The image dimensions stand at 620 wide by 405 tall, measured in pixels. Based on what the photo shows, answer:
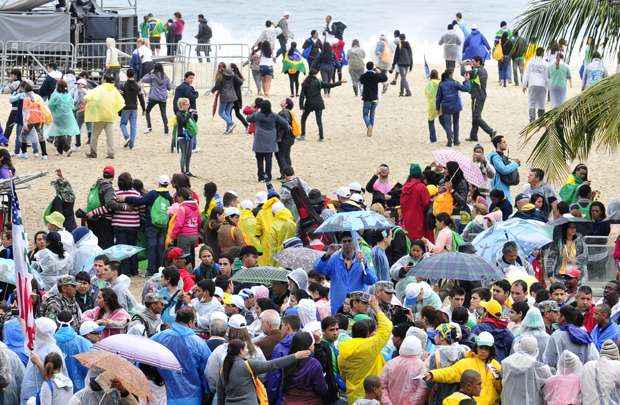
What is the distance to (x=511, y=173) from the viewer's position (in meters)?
19.4

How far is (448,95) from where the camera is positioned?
81.0 ft

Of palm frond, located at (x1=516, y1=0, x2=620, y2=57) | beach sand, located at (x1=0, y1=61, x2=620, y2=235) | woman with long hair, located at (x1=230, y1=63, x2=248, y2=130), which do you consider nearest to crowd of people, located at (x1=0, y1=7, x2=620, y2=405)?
beach sand, located at (x1=0, y1=61, x2=620, y2=235)

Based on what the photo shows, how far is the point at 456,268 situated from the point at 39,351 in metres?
4.18

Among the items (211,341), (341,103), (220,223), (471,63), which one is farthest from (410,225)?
(341,103)

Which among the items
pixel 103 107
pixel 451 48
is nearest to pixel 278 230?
pixel 103 107

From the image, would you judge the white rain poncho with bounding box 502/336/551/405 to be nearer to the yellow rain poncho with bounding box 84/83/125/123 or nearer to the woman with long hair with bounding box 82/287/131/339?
the woman with long hair with bounding box 82/287/131/339

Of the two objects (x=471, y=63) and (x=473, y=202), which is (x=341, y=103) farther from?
(x=473, y=202)

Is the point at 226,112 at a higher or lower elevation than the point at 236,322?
higher

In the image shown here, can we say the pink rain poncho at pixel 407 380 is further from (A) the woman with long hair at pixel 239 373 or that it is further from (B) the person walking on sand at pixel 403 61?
(B) the person walking on sand at pixel 403 61

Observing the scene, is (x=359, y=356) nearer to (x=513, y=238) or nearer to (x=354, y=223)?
(x=354, y=223)

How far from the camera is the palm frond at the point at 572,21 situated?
17594mm

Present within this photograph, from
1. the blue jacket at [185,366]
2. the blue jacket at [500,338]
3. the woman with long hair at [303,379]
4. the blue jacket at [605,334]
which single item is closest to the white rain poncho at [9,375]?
the blue jacket at [185,366]

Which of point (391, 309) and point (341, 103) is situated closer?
point (391, 309)

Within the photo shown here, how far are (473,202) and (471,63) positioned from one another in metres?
8.27
